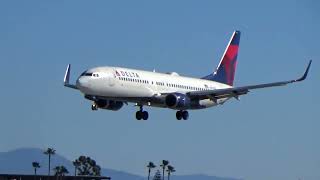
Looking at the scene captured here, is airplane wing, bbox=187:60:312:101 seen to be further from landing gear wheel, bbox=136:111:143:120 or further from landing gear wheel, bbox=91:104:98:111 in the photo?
landing gear wheel, bbox=91:104:98:111

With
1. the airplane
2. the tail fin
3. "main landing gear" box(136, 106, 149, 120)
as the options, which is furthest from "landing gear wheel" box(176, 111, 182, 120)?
the tail fin

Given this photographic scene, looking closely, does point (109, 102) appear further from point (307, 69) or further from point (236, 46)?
point (236, 46)

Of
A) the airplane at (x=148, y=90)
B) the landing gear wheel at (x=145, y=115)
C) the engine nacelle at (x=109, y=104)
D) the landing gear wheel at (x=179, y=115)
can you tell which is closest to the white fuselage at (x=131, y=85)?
the airplane at (x=148, y=90)

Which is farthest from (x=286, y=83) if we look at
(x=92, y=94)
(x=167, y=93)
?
(x=92, y=94)

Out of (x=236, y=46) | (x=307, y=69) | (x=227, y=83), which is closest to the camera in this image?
(x=307, y=69)

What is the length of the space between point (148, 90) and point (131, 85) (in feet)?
11.4

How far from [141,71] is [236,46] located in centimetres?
3862

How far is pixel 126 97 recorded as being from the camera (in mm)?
122188

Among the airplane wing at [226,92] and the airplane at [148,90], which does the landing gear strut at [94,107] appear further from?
the airplane wing at [226,92]

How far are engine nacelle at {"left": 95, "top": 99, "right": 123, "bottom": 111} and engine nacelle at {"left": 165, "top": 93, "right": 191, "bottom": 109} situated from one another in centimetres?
607

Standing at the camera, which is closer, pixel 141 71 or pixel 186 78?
pixel 141 71

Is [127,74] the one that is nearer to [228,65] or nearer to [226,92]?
[226,92]

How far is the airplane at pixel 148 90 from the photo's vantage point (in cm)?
11962

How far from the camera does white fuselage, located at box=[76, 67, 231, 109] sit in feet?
391
